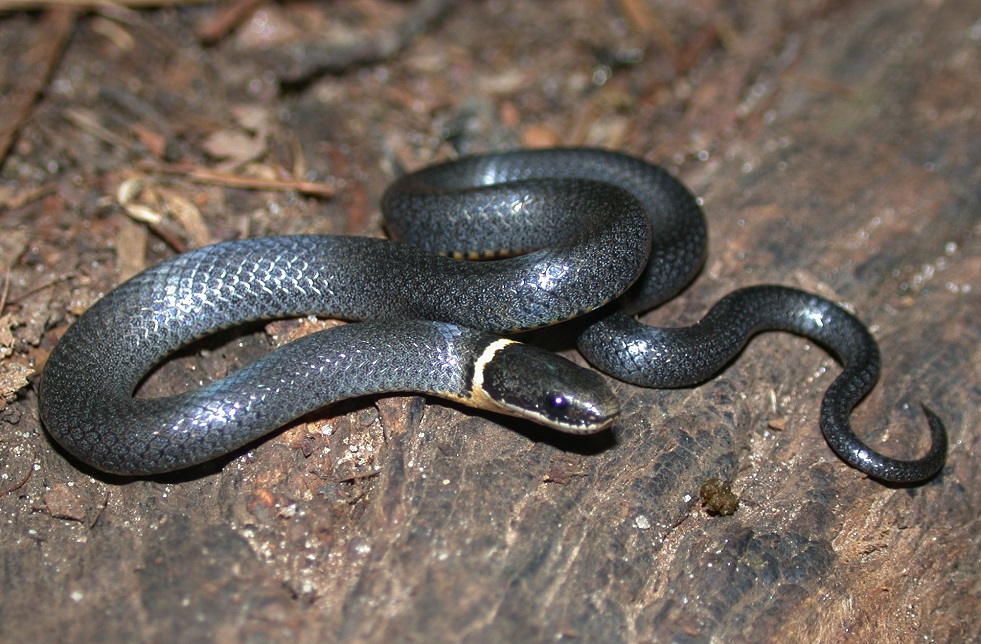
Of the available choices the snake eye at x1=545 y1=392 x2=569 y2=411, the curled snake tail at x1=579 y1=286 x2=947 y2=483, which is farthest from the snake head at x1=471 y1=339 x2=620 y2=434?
the curled snake tail at x1=579 y1=286 x2=947 y2=483

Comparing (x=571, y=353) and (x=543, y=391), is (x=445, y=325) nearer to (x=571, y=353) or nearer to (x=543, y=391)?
(x=543, y=391)

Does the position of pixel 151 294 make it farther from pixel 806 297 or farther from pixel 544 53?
pixel 544 53

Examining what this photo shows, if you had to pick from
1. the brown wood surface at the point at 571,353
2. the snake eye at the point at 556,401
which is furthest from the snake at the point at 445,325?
the brown wood surface at the point at 571,353

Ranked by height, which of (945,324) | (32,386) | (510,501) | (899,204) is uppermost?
(899,204)

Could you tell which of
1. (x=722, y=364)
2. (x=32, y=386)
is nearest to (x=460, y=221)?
(x=722, y=364)

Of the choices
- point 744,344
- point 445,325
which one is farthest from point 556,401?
point 744,344

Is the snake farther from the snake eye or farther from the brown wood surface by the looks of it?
the brown wood surface
